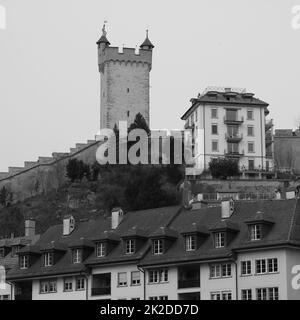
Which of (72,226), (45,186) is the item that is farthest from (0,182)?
(72,226)

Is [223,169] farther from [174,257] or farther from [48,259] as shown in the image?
[174,257]

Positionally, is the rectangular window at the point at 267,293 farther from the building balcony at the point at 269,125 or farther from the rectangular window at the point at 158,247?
the building balcony at the point at 269,125

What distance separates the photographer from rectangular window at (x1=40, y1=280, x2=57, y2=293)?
69.1 meters

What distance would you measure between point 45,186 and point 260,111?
30226 mm

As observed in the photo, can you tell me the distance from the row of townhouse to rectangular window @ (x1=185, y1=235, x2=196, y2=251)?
0.07 m

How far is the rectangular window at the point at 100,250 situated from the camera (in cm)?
6780

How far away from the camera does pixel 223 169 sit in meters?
110

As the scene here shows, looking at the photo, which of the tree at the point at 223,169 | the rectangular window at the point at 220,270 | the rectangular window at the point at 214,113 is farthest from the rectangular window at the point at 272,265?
the rectangular window at the point at 214,113

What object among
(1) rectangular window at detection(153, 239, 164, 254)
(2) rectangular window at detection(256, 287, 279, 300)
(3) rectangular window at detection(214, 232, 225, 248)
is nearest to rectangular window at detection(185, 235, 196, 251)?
(3) rectangular window at detection(214, 232, 225, 248)

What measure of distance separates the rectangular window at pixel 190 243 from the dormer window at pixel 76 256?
8808 millimetres

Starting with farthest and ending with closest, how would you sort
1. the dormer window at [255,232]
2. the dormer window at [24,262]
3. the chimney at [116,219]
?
1. the chimney at [116,219]
2. the dormer window at [24,262]
3. the dormer window at [255,232]

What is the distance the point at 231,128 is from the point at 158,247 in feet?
179

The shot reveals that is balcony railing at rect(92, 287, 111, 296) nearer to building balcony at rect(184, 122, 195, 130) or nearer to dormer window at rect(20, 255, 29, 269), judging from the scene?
dormer window at rect(20, 255, 29, 269)

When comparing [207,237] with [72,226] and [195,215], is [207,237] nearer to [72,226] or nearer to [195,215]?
[195,215]
